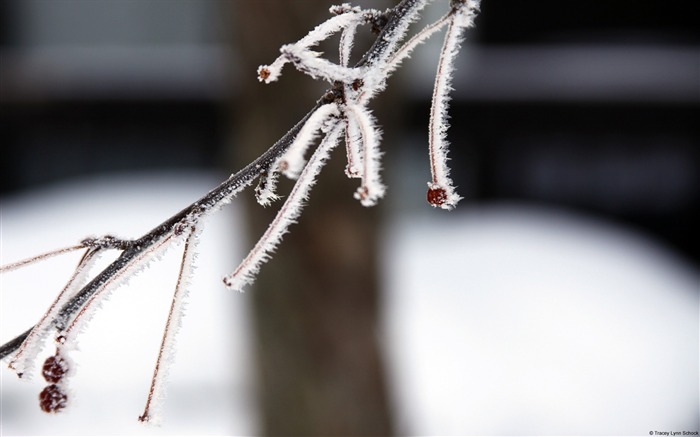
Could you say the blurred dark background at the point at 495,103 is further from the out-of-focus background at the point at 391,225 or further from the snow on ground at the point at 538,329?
the snow on ground at the point at 538,329

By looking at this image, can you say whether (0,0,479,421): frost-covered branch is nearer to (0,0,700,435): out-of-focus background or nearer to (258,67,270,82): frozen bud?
(258,67,270,82): frozen bud

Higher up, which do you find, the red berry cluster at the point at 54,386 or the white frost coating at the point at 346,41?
the white frost coating at the point at 346,41

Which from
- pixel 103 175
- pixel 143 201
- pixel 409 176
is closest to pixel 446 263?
pixel 409 176

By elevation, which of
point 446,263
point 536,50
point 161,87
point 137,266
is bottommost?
point 137,266

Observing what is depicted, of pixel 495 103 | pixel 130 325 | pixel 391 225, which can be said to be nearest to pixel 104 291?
pixel 391 225

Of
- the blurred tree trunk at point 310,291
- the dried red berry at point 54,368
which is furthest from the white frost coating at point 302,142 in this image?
the blurred tree trunk at point 310,291

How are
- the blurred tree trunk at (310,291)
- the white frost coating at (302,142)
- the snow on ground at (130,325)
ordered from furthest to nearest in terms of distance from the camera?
the snow on ground at (130,325)
the blurred tree trunk at (310,291)
the white frost coating at (302,142)

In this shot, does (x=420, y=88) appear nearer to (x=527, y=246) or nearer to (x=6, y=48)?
(x=527, y=246)

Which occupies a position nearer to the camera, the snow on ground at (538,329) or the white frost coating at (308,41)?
the white frost coating at (308,41)
